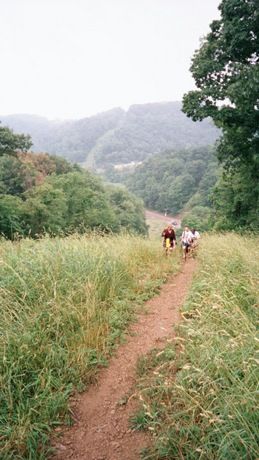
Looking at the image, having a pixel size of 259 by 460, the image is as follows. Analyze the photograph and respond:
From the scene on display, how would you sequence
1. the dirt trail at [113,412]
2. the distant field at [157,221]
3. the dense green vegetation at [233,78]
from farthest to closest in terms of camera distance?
1. the distant field at [157,221]
2. the dense green vegetation at [233,78]
3. the dirt trail at [113,412]

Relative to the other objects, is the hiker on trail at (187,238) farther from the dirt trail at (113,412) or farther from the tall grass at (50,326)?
the dirt trail at (113,412)

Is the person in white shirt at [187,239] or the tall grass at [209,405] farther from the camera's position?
the person in white shirt at [187,239]

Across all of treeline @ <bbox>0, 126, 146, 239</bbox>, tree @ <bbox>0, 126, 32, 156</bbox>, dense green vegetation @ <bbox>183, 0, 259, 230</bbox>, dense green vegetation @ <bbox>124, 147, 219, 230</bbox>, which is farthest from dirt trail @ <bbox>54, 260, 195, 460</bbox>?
dense green vegetation @ <bbox>124, 147, 219, 230</bbox>

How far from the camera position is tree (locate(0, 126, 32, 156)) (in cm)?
4494

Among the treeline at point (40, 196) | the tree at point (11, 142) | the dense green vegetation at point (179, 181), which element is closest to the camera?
the treeline at point (40, 196)

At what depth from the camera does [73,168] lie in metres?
69.8

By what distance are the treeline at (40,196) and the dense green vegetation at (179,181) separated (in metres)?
42.5

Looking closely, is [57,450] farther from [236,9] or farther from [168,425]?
[236,9]

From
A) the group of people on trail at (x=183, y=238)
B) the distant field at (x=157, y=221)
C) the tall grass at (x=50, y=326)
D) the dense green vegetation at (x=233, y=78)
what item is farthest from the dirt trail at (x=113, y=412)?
the distant field at (x=157, y=221)

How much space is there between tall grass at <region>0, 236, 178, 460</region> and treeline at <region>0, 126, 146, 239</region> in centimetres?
1718

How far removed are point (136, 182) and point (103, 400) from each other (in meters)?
136

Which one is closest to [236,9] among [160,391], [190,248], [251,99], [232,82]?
[232,82]

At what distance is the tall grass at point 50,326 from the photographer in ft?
11.0

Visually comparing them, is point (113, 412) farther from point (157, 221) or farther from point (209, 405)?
point (157, 221)
